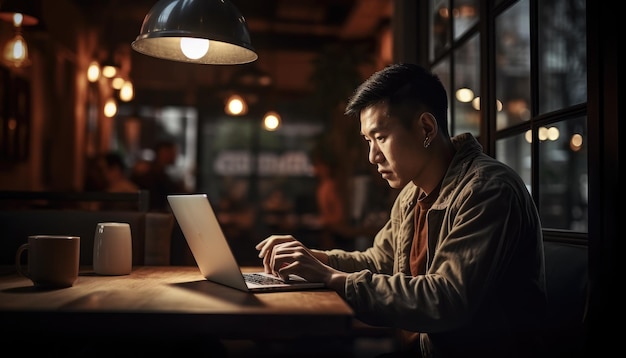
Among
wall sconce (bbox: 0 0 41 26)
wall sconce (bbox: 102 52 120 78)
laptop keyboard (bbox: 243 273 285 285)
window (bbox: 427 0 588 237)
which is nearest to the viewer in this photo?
laptop keyboard (bbox: 243 273 285 285)

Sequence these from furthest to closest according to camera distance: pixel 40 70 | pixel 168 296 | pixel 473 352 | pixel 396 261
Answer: pixel 40 70 < pixel 396 261 < pixel 473 352 < pixel 168 296

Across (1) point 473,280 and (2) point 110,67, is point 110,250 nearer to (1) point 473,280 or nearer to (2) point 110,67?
(1) point 473,280

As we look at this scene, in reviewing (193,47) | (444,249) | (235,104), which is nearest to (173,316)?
(444,249)

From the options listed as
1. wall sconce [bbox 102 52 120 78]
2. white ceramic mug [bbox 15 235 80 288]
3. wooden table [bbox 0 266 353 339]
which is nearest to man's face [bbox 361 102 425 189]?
wooden table [bbox 0 266 353 339]

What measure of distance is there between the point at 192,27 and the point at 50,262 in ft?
2.56

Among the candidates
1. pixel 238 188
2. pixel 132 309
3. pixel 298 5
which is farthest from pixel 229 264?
pixel 238 188

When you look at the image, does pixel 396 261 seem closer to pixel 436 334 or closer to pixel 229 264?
pixel 436 334

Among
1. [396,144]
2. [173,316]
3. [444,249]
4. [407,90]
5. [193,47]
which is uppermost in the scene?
[193,47]

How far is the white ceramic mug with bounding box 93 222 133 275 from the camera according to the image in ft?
5.87

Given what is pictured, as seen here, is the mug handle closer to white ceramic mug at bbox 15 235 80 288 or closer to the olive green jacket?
white ceramic mug at bbox 15 235 80 288

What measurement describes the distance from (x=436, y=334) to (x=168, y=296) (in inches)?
26.7

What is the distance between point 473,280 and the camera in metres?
1.43

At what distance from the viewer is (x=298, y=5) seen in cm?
831

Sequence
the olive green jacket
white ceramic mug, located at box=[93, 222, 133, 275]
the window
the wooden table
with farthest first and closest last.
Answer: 1. the window
2. white ceramic mug, located at box=[93, 222, 133, 275]
3. the olive green jacket
4. the wooden table
